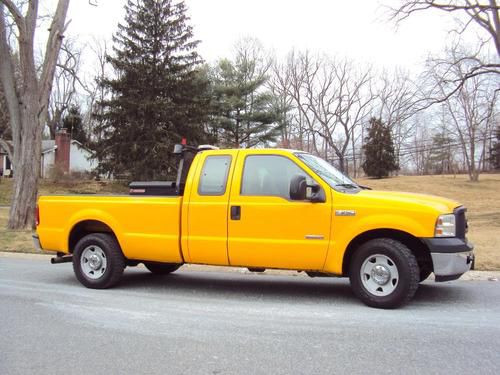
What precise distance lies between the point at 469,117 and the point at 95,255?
153 feet

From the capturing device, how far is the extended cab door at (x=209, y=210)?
270 inches

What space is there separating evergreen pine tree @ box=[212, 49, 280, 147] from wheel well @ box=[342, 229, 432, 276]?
36.9 m

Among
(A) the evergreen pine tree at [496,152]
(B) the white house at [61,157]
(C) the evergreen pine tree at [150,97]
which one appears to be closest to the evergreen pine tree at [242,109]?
(C) the evergreen pine tree at [150,97]

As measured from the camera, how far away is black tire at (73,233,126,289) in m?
7.56

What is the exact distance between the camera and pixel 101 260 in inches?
303

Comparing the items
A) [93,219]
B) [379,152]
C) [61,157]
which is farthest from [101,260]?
[379,152]

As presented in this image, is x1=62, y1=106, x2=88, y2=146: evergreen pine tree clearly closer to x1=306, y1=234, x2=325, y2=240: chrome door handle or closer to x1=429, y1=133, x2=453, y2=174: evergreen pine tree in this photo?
x1=429, y1=133, x2=453, y2=174: evergreen pine tree

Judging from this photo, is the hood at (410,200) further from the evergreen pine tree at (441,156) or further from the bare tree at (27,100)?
the evergreen pine tree at (441,156)

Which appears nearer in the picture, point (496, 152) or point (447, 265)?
point (447, 265)

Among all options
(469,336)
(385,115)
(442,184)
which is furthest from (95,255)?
(385,115)

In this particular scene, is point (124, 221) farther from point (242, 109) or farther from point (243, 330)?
point (242, 109)

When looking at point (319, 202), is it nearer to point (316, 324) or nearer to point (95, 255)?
point (316, 324)

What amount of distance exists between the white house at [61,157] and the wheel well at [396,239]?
124 feet

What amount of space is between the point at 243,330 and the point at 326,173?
98.6 inches
